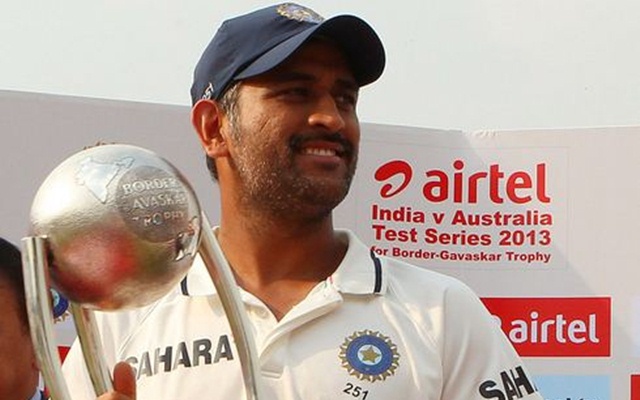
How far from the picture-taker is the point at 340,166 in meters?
2.12

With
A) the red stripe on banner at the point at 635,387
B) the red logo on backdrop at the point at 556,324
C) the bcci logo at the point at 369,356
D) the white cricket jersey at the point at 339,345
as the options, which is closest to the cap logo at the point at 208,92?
the white cricket jersey at the point at 339,345

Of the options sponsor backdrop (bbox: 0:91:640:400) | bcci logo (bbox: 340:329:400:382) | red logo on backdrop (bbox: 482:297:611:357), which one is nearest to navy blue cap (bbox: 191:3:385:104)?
bcci logo (bbox: 340:329:400:382)

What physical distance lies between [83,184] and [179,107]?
8.98 feet

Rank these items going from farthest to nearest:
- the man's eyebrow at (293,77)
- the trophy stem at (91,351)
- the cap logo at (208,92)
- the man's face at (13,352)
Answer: the man's face at (13,352), the cap logo at (208,92), the man's eyebrow at (293,77), the trophy stem at (91,351)

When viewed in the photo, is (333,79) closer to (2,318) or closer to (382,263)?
(382,263)

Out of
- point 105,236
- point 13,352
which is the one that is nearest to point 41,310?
point 105,236

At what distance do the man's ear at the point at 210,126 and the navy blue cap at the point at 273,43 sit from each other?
2cm

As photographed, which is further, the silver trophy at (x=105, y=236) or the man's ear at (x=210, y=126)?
the man's ear at (x=210, y=126)

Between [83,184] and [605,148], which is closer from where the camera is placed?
[83,184]

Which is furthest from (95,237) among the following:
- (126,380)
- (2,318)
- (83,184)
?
(2,318)

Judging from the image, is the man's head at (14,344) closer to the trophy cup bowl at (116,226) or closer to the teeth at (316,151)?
the teeth at (316,151)

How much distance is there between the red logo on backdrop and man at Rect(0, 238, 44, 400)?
79.4 inches

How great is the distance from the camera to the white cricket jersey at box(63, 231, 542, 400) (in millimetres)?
2016

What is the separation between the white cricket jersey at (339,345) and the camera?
202 cm
